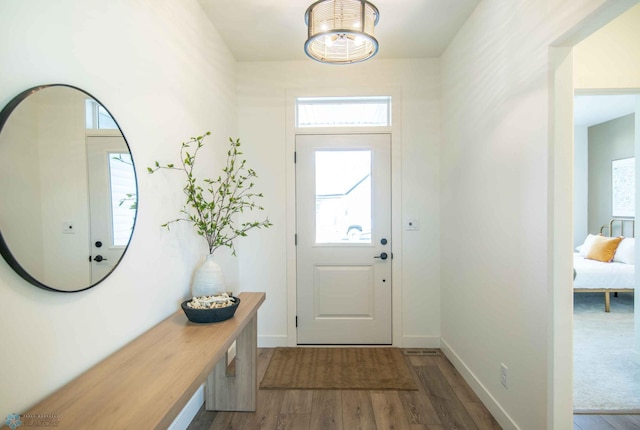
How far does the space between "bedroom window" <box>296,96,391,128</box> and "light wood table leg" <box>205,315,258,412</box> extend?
1.99 m

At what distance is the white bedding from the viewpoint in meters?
4.24

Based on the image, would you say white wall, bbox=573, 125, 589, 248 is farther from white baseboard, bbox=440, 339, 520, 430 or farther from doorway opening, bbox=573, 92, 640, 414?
white baseboard, bbox=440, 339, 520, 430

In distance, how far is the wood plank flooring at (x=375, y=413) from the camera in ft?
6.73

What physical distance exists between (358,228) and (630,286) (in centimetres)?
380

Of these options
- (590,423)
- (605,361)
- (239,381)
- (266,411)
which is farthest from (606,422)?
(239,381)

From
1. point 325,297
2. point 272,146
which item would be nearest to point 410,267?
point 325,297

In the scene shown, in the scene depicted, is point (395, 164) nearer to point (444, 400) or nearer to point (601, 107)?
point (444, 400)

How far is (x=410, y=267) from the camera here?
10.5ft

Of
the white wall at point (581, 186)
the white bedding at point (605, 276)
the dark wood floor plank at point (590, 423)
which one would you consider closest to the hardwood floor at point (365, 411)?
the dark wood floor plank at point (590, 423)

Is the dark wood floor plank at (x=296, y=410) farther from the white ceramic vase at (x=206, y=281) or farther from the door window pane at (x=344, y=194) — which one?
the door window pane at (x=344, y=194)

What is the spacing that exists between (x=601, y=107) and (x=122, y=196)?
6268 mm

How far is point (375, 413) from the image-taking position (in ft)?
7.15

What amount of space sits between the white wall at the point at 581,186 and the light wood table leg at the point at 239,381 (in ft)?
20.5

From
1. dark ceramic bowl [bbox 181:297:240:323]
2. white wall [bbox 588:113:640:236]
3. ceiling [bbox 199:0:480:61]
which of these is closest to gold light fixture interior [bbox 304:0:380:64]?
ceiling [bbox 199:0:480:61]
